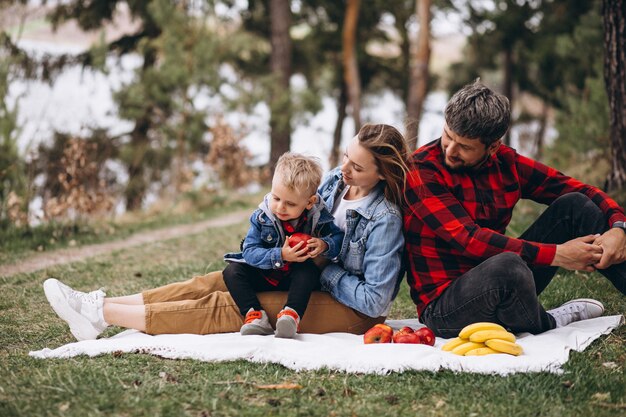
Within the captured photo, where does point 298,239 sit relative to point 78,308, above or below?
above

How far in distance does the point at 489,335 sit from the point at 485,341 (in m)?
0.05

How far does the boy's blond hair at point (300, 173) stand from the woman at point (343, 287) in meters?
0.16

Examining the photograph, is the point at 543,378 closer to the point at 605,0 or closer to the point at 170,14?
the point at 605,0

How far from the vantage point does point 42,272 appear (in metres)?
6.02

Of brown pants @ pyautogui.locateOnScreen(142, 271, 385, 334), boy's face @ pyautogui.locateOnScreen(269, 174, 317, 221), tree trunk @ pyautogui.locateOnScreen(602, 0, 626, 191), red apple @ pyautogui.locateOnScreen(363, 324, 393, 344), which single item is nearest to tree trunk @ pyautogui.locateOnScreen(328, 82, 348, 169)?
tree trunk @ pyautogui.locateOnScreen(602, 0, 626, 191)

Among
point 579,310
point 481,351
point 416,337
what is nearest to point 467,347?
point 481,351

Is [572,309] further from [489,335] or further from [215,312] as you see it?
[215,312]

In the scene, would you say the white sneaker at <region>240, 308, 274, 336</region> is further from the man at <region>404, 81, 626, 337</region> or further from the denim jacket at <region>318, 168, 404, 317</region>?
the man at <region>404, 81, 626, 337</region>

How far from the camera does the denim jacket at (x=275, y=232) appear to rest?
3910mm

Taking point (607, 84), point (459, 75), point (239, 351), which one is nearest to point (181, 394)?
point (239, 351)

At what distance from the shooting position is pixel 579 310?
4.21 metres

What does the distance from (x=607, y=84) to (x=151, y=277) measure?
4562mm

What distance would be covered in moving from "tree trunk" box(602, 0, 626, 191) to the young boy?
149 inches

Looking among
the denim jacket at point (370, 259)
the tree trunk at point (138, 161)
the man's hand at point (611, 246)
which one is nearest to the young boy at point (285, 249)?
the denim jacket at point (370, 259)
